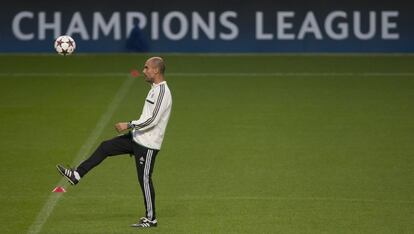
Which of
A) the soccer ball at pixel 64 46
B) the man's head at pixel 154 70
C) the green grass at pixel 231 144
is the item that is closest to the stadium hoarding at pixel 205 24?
the green grass at pixel 231 144

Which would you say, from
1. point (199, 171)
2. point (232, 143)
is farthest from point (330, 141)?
point (199, 171)

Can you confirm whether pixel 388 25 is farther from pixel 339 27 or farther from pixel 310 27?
pixel 310 27

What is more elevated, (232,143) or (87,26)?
(87,26)

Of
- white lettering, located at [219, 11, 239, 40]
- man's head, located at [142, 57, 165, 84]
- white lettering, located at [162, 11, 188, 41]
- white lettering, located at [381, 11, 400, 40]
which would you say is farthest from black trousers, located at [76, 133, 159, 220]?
white lettering, located at [381, 11, 400, 40]

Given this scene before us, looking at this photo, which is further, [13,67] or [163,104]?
[13,67]

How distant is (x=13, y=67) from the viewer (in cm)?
2417

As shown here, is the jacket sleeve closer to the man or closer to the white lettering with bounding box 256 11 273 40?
the man

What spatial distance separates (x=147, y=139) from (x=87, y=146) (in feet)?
16.9

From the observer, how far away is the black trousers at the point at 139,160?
1199 centimetres

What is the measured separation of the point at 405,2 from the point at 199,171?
11.8 metres

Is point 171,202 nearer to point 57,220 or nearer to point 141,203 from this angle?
point 141,203

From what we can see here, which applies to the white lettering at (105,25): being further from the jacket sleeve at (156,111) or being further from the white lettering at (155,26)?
the jacket sleeve at (156,111)

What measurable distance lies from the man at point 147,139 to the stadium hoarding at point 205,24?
1364cm

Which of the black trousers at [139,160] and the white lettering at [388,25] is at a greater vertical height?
the white lettering at [388,25]
